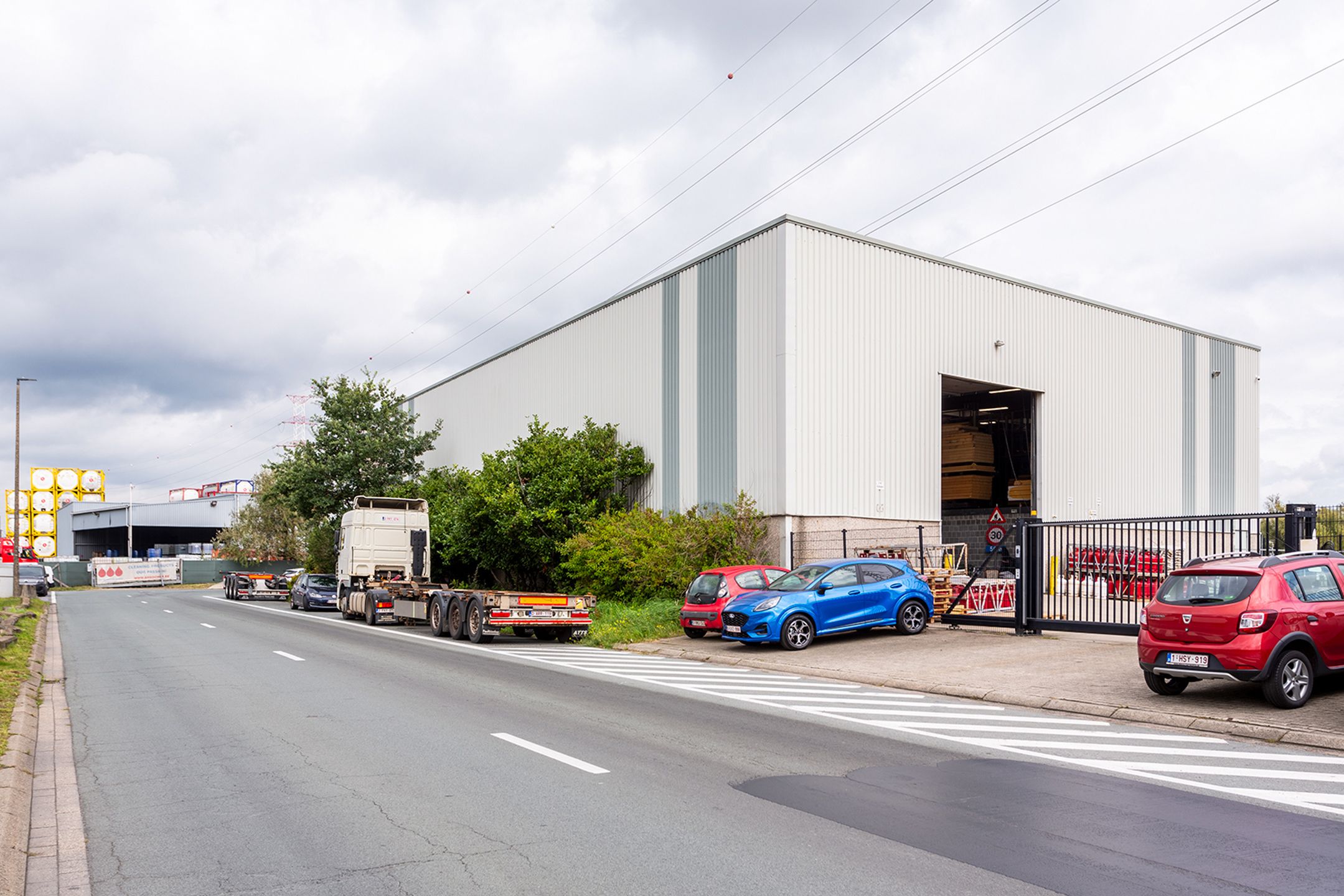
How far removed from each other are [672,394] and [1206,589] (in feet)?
68.2

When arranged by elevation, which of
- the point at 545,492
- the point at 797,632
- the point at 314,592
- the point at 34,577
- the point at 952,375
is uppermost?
the point at 952,375

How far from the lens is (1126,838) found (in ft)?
21.2

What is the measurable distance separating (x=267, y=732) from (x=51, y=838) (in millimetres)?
3891

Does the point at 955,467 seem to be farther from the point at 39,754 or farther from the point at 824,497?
the point at 39,754

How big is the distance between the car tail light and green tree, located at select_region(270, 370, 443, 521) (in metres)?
41.5

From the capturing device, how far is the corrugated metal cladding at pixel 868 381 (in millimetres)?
27344

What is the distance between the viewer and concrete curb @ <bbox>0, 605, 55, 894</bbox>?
5891mm

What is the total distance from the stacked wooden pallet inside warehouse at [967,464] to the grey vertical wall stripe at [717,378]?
36.6 feet

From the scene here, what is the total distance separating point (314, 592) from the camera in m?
40.3

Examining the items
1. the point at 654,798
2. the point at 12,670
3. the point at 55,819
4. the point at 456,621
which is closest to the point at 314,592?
the point at 456,621

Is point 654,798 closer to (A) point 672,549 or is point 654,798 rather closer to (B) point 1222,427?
(A) point 672,549

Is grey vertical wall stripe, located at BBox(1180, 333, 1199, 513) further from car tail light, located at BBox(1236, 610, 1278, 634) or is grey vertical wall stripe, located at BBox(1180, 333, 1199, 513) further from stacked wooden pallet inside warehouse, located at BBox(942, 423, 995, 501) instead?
car tail light, located at BBox(1236, 610, 1278, 634)

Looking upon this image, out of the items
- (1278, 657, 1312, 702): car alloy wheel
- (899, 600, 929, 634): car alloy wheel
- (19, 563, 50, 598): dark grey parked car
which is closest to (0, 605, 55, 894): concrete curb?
(1278, 657, 1312, 702): car alloy wheel

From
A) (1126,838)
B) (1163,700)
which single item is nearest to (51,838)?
(1126,838)
